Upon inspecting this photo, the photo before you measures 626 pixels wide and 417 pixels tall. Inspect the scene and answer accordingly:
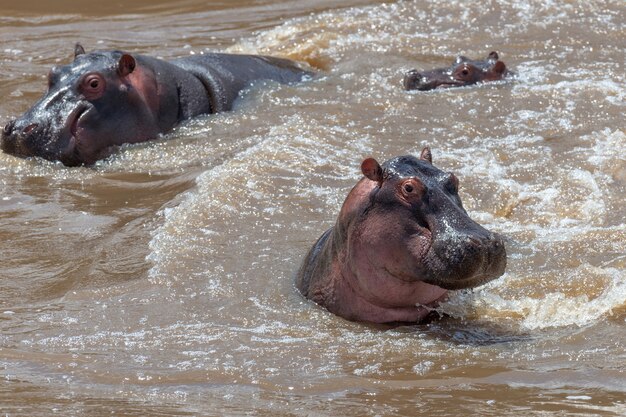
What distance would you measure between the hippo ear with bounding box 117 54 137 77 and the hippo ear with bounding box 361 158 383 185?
3.72 metres

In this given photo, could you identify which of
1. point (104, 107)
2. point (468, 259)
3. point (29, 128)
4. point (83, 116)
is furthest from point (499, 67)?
point (468, 259)

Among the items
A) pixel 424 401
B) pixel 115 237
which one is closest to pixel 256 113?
pixel 115 237

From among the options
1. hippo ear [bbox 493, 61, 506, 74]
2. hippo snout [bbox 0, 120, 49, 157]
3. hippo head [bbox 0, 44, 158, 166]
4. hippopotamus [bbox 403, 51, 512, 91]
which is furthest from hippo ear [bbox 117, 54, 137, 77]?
hippo ear [bbox 493, 61, 506, 74]

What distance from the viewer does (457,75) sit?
395 inches

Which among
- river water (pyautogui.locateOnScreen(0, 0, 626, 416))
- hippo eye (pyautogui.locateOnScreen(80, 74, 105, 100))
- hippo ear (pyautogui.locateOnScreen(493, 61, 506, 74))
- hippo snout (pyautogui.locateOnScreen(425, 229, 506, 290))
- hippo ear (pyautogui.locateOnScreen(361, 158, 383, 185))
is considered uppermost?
hippo ear (pyautogui.locateOnScreen(361, 158, 383, 185))

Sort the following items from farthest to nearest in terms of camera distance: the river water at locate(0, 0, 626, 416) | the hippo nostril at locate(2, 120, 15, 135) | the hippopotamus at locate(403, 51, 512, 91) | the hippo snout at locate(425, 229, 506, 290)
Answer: the hippopotamus at locate(403, 51, 512, 91)
the hippo nostril at locate(2, 120, 15, 135)
the hippo snout at locate(425, 229, 506, 290)
the river water at locate(0, 0, 626, 416)

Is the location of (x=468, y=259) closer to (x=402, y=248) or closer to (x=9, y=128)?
(x=402, y=248)

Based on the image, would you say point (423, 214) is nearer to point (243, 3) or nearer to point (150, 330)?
point (150, 330)

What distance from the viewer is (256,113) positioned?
9.26 metres

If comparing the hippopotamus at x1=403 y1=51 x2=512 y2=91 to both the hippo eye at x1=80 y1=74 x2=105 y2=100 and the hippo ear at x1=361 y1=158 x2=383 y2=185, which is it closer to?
the hippo eye at x1=80 y1=74 x2=105 y2=100

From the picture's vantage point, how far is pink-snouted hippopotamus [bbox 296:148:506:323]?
4992 mm

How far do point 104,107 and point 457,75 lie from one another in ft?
9.74

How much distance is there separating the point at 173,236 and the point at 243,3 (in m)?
7.46

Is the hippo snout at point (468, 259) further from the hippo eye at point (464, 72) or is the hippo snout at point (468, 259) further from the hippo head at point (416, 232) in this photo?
the hippo eye at point (464, 72)
